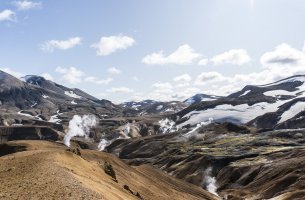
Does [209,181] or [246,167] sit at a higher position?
[246,167]

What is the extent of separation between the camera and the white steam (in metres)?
140

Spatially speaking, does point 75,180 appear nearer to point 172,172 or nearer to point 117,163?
point 117,163

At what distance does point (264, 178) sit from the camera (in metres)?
126

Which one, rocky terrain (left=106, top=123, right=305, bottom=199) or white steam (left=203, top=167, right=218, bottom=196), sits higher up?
rocky terrain (left=106, top=123, right=305, bottom=199)

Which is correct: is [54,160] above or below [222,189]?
above

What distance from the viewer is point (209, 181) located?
14812cm

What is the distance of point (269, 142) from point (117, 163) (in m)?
113

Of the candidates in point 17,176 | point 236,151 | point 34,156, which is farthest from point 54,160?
point 236,151

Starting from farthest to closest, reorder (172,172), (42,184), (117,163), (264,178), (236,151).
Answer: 1. (236,151)
2. (172,172)
3. (264,178)
4. (117,163)
5. (42,184)

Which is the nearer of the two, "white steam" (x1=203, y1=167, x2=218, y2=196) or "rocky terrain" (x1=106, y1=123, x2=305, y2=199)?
"rocky terrain" (x1=106, y1=123, x2=305, y2=199)

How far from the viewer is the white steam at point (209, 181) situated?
140 metres

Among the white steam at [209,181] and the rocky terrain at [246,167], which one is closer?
the rocky terrain at [246,167]

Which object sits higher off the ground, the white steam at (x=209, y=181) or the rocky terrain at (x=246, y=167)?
the rocky terrain at (x=246, y=167)

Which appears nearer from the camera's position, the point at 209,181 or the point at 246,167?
the point at 246,167
